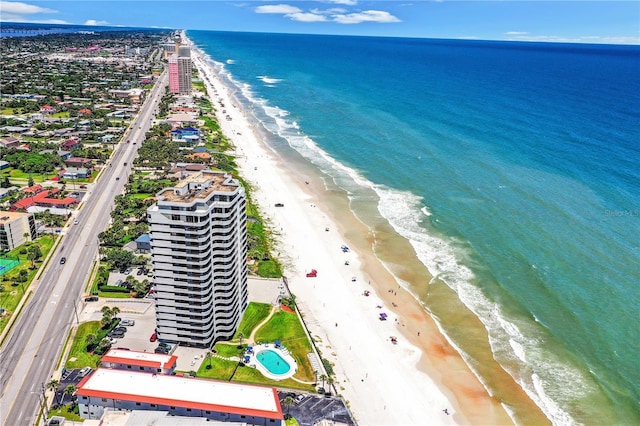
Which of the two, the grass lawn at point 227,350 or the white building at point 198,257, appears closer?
the white building at point 198,257

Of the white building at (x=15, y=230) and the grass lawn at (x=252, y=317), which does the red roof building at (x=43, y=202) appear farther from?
the grass lawn at (x=252, y=317)

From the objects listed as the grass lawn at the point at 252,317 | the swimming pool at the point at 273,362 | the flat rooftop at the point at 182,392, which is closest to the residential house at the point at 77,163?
the grass lawn at the point at 252,317

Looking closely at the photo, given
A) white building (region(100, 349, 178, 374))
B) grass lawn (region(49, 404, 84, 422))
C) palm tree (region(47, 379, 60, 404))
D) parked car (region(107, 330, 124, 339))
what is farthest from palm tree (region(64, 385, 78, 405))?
parked car (region(107, 330, 124, 339))

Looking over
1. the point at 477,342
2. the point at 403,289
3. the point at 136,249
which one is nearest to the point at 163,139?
the point at 136,249

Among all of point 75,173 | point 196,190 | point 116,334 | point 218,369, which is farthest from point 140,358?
point 75,173

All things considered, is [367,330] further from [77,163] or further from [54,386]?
[77,163]
